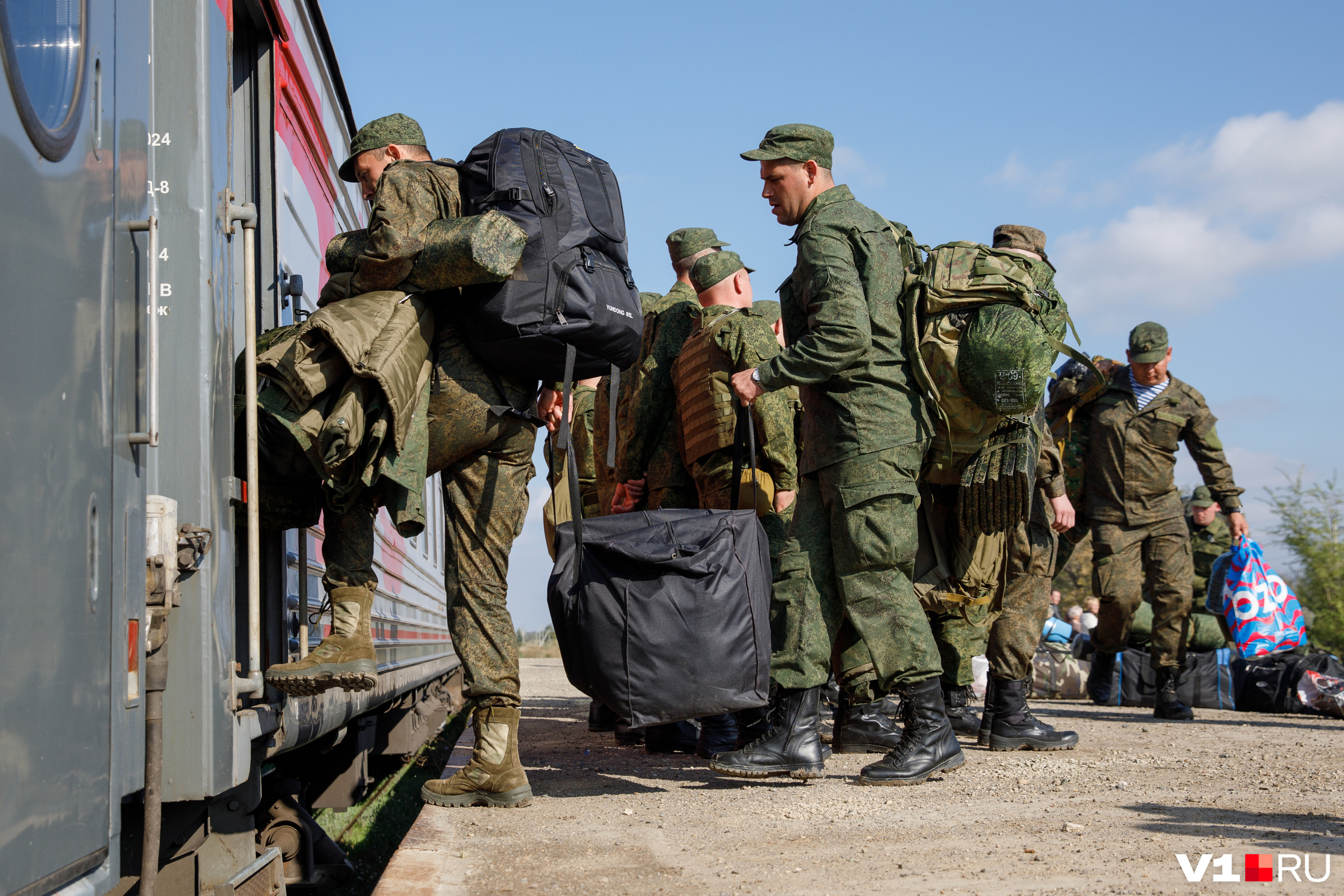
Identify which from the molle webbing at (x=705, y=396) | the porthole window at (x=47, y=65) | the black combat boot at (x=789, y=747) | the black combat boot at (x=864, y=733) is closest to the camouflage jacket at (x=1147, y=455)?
the black combat boot at (x=864, y=733)

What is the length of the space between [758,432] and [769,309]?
1.26m

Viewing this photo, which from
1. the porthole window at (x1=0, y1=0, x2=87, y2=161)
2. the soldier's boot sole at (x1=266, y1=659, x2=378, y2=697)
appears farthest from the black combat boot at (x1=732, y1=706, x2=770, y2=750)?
the porthole window at (x1=0, y1=0, x2=87, y2=161)

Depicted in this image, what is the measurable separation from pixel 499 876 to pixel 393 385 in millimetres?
1239

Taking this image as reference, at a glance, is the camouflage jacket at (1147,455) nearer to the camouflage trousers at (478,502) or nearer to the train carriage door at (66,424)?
the camouflage trousers at (478,502)

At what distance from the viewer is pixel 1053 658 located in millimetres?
10688

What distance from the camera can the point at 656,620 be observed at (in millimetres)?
3703

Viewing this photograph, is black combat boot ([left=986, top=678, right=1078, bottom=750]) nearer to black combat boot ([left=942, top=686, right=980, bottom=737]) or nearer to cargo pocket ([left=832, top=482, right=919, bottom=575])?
black combat boot ([left=942, top=686, right=980, bottom=737])

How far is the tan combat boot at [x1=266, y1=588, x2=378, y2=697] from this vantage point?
2.93 meters

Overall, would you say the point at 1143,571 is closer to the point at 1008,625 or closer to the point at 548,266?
the point at 1008,625

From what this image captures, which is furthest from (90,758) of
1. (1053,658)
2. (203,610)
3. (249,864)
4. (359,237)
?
(1053,658)

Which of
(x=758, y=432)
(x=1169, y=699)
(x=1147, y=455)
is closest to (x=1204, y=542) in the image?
(x=1147, y=455)

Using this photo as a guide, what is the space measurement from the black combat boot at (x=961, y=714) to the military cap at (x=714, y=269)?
232cm

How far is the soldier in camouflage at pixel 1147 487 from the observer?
26.9 feet

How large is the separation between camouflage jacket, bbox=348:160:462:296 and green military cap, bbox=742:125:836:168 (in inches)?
54.3
